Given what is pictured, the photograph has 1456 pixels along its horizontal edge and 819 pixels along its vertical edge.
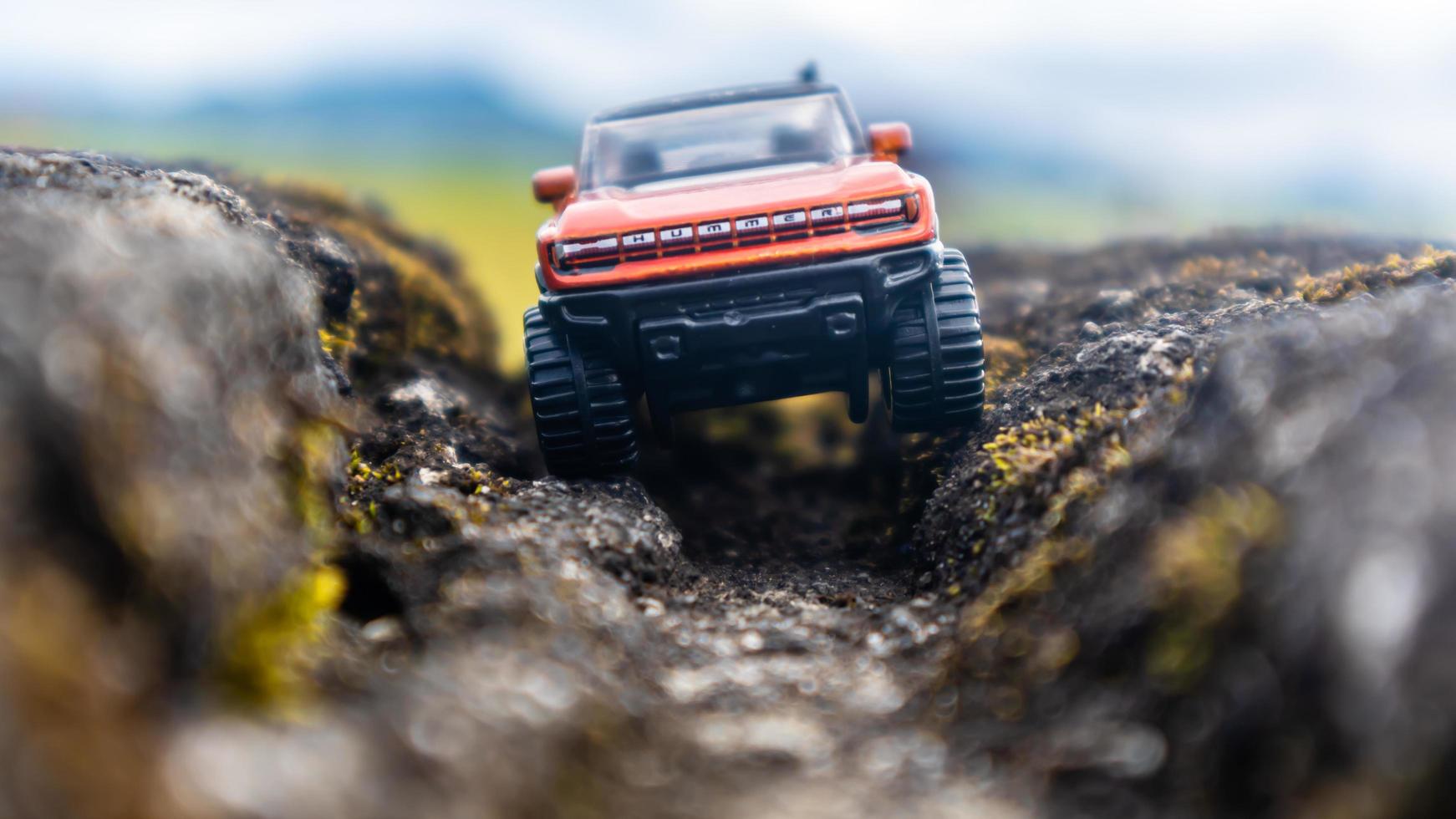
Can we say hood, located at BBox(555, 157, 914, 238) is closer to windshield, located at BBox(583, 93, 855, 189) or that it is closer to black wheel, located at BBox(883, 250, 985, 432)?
black wheel, located at BBox(883, 250, 985, 432)

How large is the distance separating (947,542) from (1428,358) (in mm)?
1943

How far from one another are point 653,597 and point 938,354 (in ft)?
6.27

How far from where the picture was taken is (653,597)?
388 cm

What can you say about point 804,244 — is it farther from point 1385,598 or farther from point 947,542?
point 1385,598

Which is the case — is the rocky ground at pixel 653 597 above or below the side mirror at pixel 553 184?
below

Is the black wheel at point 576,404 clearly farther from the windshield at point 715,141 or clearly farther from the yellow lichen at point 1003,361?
the yellow lichen at point 1003,361

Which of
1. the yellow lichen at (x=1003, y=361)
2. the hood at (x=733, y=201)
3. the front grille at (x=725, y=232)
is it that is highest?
the hood at (x=733, y=201)

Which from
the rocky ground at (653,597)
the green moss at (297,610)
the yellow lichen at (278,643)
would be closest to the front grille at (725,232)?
the rocky ground at (653,597)

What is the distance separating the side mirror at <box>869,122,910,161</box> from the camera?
5.50 metres

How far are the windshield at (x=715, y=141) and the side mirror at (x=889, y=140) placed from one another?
0.45 ft

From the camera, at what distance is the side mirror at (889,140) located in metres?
5.50

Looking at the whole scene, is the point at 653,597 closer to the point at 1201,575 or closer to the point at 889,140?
the point at 1201,575

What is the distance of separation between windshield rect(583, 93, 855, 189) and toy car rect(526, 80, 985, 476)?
97 mm

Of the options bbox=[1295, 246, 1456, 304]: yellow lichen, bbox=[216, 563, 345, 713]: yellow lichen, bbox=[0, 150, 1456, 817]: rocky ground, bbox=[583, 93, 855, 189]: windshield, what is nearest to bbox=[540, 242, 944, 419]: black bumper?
bbox=[0, 150, 1456, 817]: rocky ground
